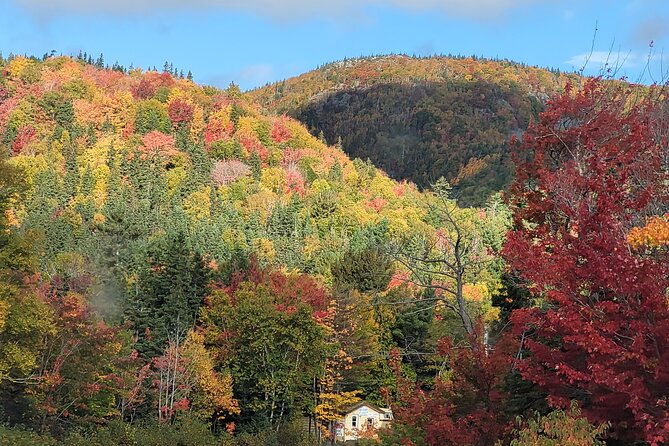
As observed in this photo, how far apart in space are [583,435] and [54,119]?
116 m

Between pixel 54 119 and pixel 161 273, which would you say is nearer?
pixel 161 273

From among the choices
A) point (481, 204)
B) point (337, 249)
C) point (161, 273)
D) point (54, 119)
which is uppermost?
point (54, 119)

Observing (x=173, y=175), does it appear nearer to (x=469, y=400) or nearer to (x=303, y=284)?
(x=303, y=284)

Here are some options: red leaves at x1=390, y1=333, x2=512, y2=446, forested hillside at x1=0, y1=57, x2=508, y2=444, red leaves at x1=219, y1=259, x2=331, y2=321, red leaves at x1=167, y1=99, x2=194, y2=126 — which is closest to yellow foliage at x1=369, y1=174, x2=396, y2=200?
forested hillside at x1=0, y1=57, x2=508, y2=444

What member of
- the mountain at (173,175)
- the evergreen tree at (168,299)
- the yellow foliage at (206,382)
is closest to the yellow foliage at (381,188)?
the mountain at (173,175)

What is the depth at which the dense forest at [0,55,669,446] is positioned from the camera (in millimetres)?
11930

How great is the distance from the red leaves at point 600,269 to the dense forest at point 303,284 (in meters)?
0.05

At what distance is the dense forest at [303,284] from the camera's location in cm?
1193

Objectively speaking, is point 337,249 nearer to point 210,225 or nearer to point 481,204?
point 210,225

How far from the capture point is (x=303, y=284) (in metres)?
50.1

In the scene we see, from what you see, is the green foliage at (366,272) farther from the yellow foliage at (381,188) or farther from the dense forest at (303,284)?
the yellow foliage at (381,188)

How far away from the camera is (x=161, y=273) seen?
50.2 m

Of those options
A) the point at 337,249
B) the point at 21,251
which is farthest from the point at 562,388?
the point at 337,249

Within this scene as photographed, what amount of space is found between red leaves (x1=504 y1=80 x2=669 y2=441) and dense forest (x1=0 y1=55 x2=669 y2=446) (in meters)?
0.05
